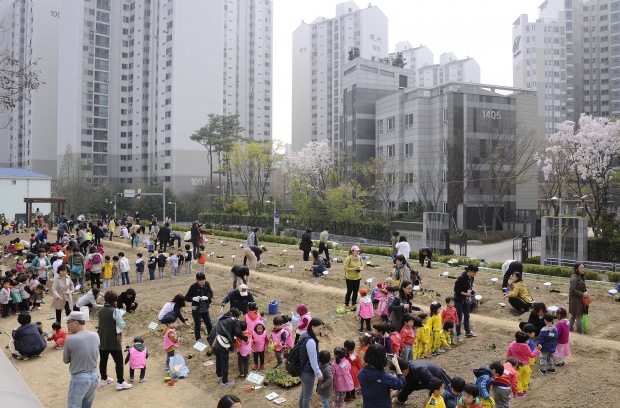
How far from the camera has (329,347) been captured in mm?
12203

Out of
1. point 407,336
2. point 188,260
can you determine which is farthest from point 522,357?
point 188,260

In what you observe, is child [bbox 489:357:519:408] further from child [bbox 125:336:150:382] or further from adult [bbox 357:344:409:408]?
child [bbox 125:336:150:382]

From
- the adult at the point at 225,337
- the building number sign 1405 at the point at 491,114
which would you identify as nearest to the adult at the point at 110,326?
the adult at the point at 225,337

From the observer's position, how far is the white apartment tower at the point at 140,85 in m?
81.3

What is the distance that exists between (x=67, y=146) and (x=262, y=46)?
47.6m

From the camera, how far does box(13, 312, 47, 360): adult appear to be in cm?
1160

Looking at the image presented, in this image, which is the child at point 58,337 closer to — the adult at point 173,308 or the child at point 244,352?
Result: the adult at point 173,308

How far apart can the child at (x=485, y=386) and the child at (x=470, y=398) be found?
39 centimetres

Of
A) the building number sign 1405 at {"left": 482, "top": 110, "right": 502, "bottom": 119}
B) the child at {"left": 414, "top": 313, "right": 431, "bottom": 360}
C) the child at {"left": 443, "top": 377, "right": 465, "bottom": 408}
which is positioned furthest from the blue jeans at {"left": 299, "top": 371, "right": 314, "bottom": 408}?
the building number sign 1405 at {"left": 482, "top": 110, "right": 502, "bottom": 119}

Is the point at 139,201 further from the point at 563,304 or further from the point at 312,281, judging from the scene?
the point at 563,304

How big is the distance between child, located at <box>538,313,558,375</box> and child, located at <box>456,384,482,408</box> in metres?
3.60

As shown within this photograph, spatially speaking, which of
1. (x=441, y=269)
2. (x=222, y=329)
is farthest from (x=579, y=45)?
(x=222, y=329)

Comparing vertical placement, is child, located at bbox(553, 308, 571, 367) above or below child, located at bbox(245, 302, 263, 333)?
below

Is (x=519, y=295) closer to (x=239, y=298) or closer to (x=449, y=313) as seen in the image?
(x=449, y=313)
